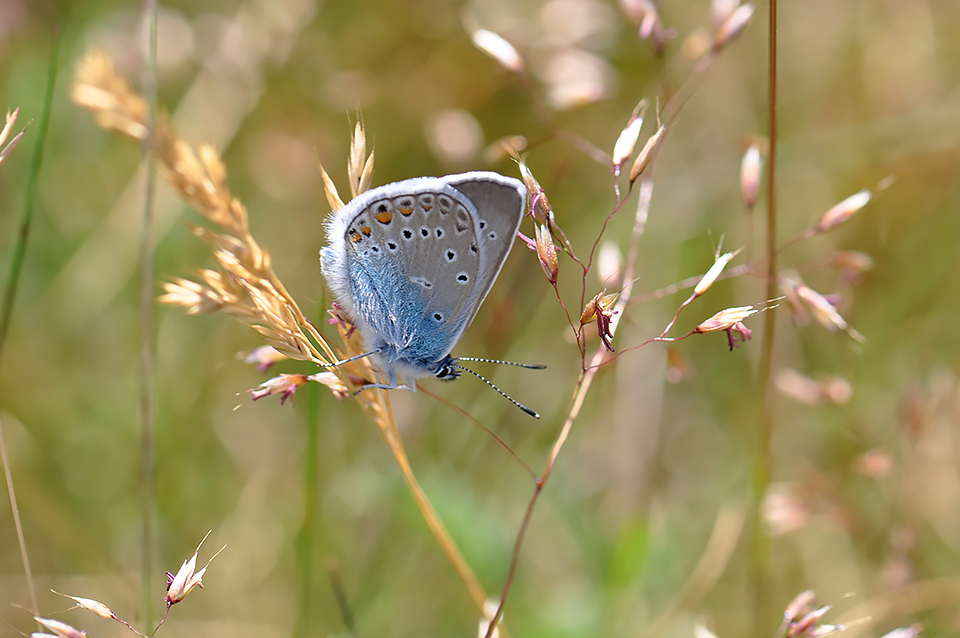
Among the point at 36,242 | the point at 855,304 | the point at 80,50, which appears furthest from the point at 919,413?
the point at 80,50

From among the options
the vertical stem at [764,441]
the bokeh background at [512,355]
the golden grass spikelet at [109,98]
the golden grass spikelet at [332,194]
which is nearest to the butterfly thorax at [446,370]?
the bokeh background at [512,355]

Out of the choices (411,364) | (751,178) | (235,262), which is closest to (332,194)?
(235,262)

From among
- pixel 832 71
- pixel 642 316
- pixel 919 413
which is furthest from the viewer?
pixel 832 71

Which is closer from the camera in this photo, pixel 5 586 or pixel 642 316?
pixel 5 586

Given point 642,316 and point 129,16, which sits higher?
point 129,16

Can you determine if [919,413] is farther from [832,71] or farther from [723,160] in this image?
[832,71]

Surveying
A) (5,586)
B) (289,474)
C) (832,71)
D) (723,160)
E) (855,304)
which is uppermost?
(832,71)

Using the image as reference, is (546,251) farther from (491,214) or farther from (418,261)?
(418,261)
